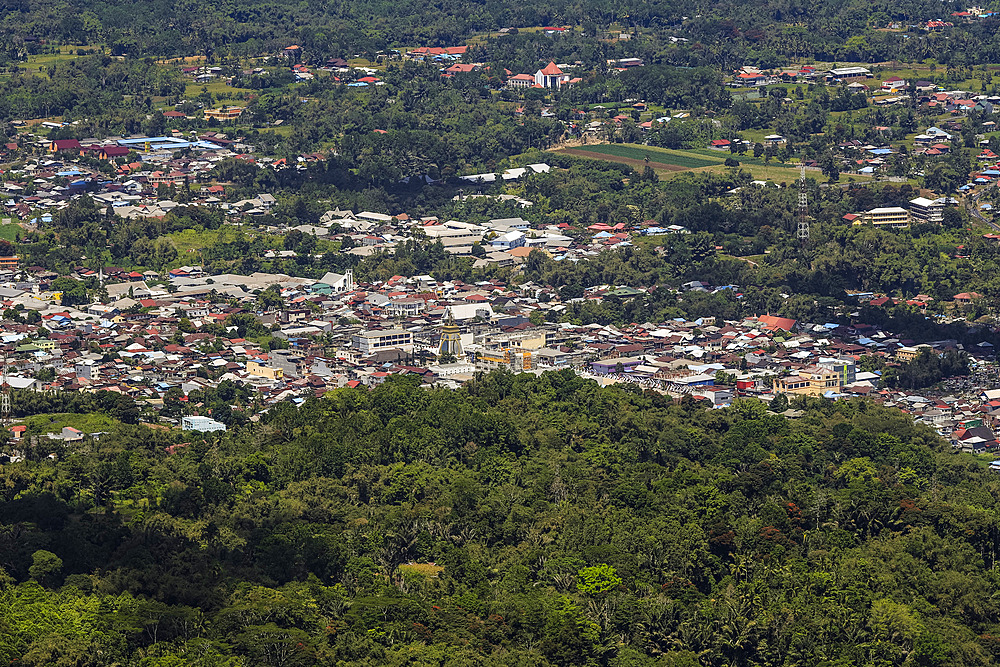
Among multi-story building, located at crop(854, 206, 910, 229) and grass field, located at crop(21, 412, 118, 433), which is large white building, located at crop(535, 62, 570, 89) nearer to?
multi-story building, located at crop(854, 206, 910, 229)

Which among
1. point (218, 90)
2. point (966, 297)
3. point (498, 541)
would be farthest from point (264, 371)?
point (218, 90)

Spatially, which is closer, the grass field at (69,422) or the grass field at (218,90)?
the grass field at (69,422)

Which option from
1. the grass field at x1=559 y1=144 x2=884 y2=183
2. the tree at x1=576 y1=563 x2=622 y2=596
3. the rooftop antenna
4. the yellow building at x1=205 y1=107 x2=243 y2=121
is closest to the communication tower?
the tree at x1=576 y1=563 x2=622 y2=596

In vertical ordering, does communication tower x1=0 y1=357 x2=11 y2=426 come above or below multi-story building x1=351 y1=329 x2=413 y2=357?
above

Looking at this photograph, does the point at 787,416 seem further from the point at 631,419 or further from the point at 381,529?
the point at 381,529

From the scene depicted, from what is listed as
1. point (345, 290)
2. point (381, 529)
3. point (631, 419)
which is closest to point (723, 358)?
point (631, 419)

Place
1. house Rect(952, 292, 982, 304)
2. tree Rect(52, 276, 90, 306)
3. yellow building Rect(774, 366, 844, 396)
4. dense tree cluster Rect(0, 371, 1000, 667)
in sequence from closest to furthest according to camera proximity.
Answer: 1. dense tree cluster Rect(0, 371, 1000, 667)
2. yellow building Rect(774, 366, 844, 396)
3. tree Rect(52, 276, 90, 306)
4. house Rect(952, 292, 982, 304)

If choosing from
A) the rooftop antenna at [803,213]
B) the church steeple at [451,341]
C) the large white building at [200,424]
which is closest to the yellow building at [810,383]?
the church steeple at [451,341]

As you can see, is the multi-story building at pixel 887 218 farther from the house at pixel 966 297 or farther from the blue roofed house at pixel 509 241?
the blue roofed house at pixel 509 241
